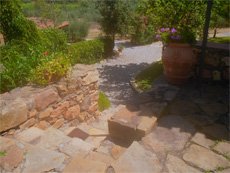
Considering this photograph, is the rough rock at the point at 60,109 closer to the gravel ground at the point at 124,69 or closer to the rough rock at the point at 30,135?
the rough rock at the point at 30,135

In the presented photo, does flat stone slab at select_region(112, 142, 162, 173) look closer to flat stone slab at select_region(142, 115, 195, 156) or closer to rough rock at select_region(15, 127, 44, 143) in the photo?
flat stone slab at select_region(142, 115, 195, 156)

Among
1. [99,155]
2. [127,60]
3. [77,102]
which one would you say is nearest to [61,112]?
[77,102]

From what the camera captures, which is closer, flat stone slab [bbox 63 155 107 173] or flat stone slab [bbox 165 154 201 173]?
flat stone slab [bbox 63 155 107 173]

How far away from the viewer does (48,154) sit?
115 inches

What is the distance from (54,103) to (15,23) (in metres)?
3.72

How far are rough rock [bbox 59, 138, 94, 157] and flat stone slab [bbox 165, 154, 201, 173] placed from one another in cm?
95

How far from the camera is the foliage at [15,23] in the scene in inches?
267

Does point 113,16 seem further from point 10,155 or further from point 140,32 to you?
point 10,155

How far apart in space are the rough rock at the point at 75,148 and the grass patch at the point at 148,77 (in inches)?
140

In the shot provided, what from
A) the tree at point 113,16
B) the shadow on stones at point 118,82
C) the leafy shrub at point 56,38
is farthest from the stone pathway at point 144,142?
the tree at point 113,16

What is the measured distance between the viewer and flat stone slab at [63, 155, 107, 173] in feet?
8.67

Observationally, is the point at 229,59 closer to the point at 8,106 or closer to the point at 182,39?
the point at 182,39

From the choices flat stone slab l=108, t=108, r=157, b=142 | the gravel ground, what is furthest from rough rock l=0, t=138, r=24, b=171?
the gravel ground

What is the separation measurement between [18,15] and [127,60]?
17.7ft
